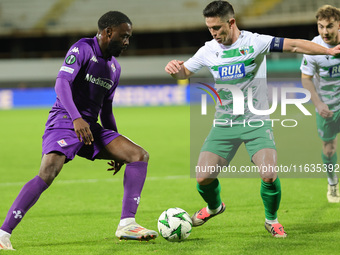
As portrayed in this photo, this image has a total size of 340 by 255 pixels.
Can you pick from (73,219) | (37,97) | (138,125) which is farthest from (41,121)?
(73,219)

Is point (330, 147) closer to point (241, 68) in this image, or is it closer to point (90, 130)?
point (241, 68)

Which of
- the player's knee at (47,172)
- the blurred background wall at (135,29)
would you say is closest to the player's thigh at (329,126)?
the player's knee at (47,172)

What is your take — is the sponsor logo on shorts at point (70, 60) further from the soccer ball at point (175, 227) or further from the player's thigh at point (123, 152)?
the soccer ball at point (175, 227)

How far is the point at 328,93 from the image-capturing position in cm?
665

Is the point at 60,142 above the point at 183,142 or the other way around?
above

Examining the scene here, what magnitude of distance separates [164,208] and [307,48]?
8.68 ft

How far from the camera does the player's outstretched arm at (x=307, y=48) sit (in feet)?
15.1

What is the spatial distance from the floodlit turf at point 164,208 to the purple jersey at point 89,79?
112cm

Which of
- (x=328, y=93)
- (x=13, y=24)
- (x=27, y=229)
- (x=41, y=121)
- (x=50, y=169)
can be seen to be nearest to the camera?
(x=50, y=169)

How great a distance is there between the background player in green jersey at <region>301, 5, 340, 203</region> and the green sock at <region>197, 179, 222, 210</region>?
1724mm

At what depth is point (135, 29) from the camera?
2870 cm

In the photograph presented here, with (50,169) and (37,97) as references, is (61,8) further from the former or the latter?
(50,169)

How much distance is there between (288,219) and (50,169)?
2.51 metres

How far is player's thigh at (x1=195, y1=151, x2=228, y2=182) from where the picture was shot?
4.99 m
